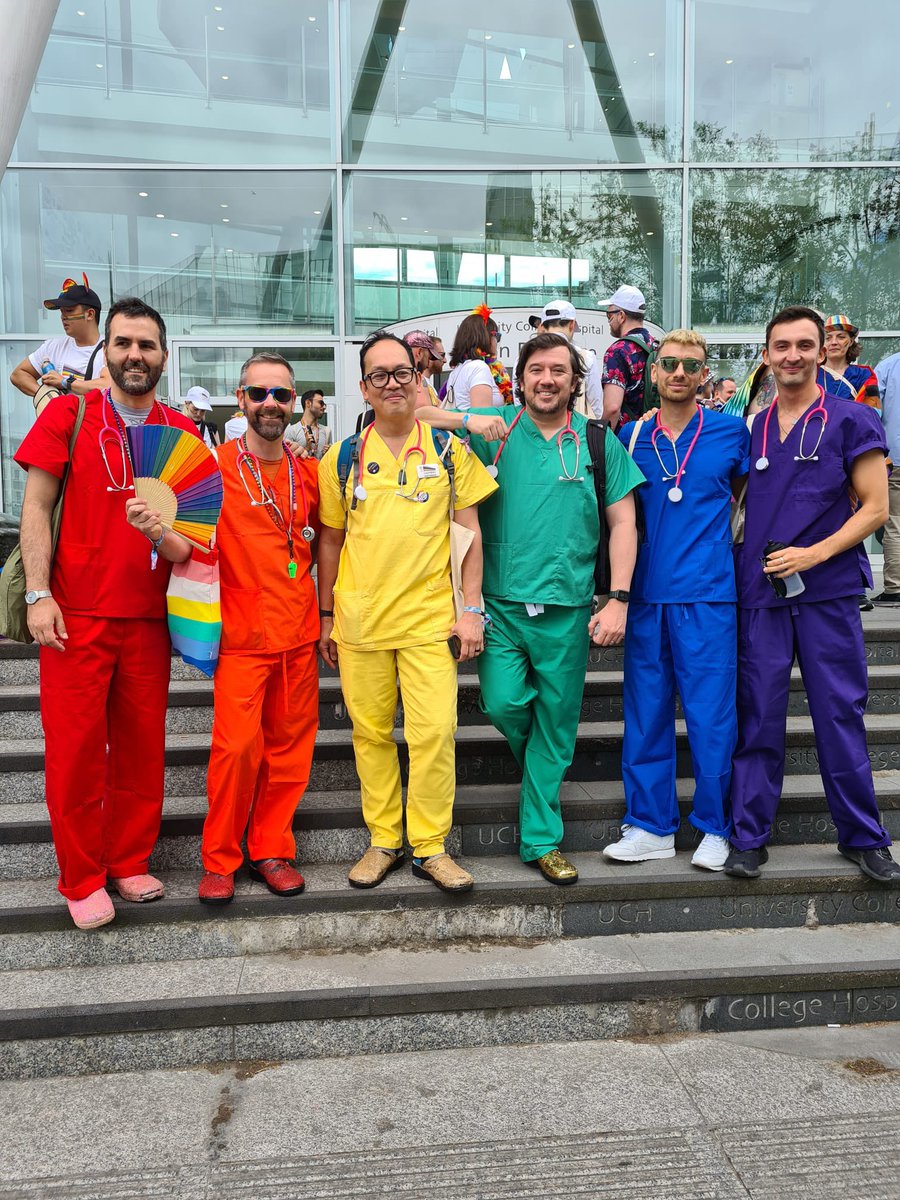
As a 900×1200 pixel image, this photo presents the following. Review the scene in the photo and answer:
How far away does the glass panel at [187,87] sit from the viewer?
31.4 ft

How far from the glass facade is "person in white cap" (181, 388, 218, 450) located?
0.55 m

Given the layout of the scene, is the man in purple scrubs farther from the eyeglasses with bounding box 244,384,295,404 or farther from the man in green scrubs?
the eyeglasses with bounding box 244,384,295,404

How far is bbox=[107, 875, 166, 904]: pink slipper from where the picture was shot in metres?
3.42

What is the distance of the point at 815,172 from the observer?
996 centimetres

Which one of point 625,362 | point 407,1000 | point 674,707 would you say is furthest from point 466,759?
point 625,362

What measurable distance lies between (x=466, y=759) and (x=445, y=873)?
89cm

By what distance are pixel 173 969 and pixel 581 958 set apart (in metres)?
1.42

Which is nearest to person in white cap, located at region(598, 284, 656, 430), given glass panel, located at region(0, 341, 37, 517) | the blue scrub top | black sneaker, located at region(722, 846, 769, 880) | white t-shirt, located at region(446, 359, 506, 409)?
white t-shirt, located at region(446, 359, 506, 409)

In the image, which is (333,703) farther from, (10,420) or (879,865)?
(10,420)

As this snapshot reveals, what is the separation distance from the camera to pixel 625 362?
209 inches

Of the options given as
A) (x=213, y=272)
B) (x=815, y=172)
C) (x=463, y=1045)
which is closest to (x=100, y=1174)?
(x=463, y=1045)

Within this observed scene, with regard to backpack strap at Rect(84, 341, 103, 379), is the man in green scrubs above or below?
below

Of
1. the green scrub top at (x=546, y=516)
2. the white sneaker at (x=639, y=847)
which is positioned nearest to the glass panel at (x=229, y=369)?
the green scrub top at (x=546, y=516)

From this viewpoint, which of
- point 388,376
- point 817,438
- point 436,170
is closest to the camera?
point 388,376
